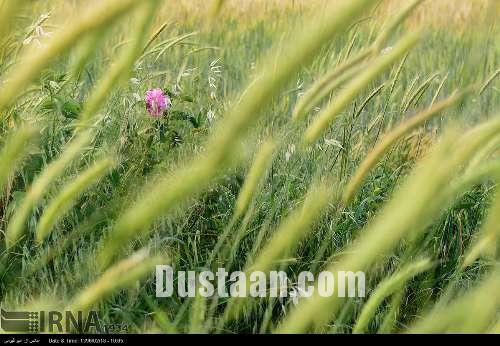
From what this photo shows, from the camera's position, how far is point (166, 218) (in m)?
1.09

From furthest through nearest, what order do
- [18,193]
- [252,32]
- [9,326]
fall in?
[252,32]
[18,193]
[9,326]

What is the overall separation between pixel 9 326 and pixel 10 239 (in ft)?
0.46

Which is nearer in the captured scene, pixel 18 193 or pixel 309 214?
pixel 309 214

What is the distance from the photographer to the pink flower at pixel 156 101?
1298 mm

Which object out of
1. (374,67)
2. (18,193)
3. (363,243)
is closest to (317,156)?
(18,193)

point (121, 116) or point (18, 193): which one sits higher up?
point (121, 116)

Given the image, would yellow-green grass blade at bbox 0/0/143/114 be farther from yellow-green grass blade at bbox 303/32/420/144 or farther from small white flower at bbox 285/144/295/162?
small white flower at bbox 285/144/295/162

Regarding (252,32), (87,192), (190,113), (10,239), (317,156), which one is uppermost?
(252,32)

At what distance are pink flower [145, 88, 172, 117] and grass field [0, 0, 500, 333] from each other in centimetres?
2

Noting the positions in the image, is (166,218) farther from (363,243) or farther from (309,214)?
(363,243)

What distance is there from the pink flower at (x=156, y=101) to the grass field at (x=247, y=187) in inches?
0.8

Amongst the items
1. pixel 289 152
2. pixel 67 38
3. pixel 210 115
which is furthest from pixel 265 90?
pixel 210 115

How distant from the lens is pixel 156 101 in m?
1.30

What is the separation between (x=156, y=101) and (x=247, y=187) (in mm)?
554
